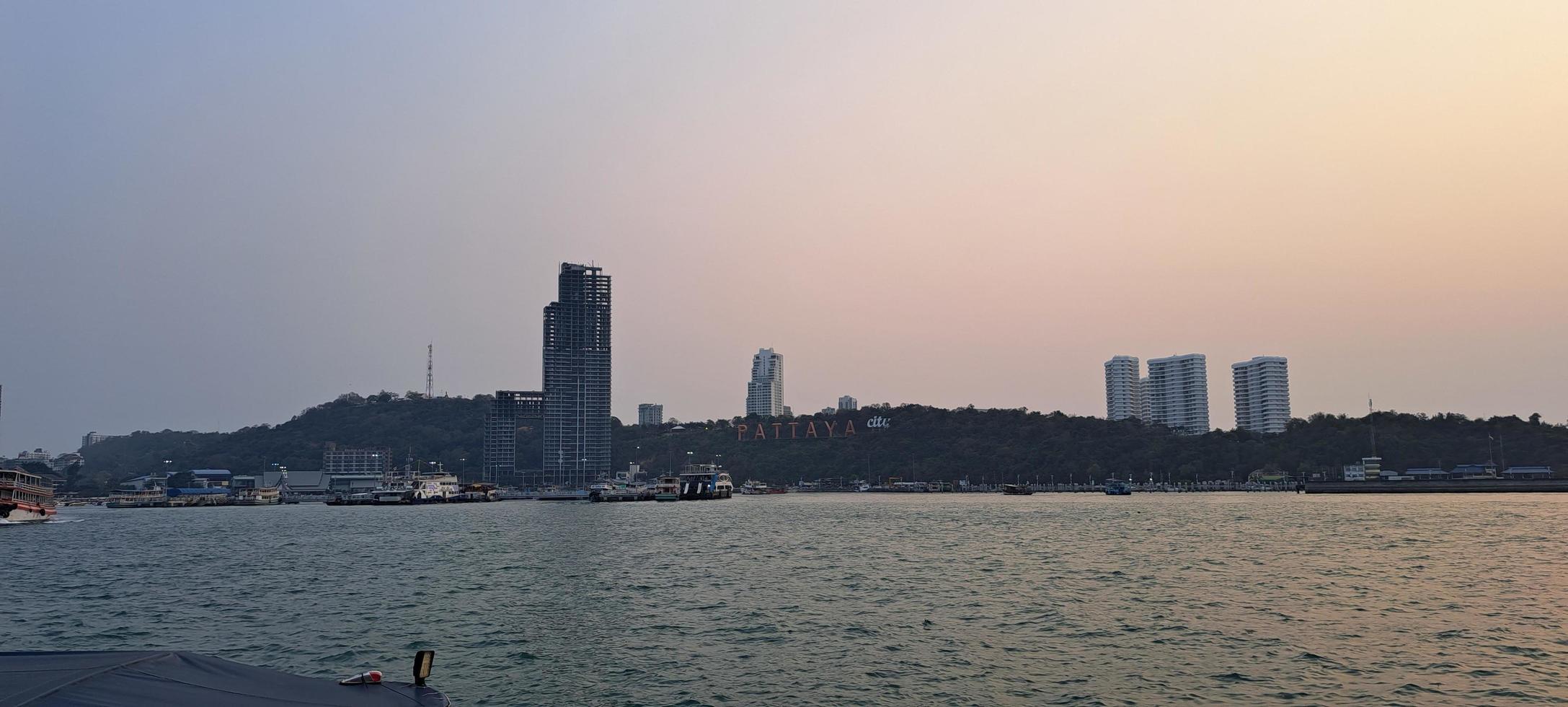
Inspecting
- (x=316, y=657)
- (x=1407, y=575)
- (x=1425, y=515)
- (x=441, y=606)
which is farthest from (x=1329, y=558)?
(x=1425, y=515)

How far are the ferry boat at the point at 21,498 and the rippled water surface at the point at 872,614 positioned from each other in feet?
178

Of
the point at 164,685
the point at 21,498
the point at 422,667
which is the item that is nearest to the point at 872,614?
the point at 422,667

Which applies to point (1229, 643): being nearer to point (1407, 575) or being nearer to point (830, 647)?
point (830, 647)

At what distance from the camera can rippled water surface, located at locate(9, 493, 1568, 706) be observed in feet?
87.8

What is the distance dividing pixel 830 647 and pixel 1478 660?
65.1 ft

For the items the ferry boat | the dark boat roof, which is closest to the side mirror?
the dark boat roof

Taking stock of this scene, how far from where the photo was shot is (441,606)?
143 feet

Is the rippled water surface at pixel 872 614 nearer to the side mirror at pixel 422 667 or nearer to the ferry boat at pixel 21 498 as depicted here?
the side mirror at pixel 422 667

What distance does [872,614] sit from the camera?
129ft

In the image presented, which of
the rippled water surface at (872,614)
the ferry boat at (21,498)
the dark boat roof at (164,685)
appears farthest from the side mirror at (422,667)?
the ferry boat at (21,498)

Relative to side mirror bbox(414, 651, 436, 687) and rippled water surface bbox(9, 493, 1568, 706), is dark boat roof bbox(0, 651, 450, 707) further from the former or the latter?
rippled water surface bbox(9, 493, 1568, 706)

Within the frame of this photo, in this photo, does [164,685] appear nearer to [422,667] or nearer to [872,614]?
[422,667]

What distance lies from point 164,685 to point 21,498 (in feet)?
501

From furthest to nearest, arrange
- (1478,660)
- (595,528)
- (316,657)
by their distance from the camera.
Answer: (595,528) < (316,657) < (1478,660)
